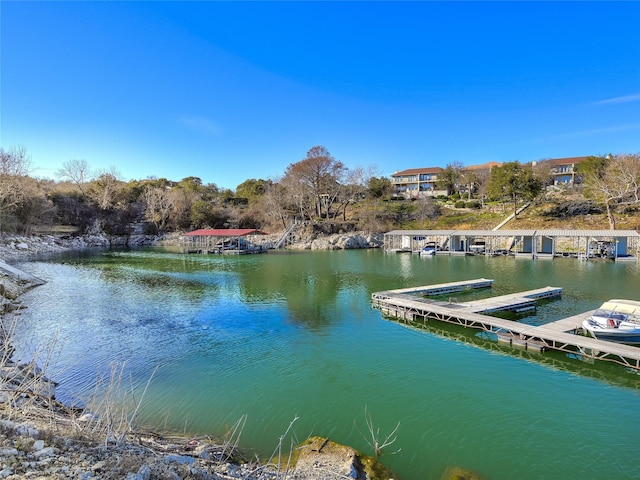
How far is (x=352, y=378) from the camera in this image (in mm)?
10852

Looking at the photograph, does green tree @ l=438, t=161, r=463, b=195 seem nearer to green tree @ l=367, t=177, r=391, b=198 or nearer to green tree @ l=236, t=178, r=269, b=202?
green tree @ l=367, t=177, r=391, b=198

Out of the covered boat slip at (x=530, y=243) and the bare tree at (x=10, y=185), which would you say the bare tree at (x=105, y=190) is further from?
the covered boat slip at (x=530, y=243)

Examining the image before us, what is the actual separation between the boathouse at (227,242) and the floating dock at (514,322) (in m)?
34.4

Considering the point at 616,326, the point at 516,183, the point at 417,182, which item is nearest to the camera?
the point at 616,326

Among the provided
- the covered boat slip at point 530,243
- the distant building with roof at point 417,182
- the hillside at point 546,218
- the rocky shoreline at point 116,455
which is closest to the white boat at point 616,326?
the rocky shoreline at point 116,455

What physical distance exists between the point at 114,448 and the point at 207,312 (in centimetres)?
1458

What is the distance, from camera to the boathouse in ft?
171

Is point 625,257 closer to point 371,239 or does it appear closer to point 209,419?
point 371,239

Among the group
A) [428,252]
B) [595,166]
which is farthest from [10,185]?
[595,166]

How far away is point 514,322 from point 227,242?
46529 mm

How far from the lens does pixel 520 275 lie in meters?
28.9

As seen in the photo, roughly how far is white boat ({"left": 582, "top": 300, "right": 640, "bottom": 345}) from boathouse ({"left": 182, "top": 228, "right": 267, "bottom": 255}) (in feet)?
140

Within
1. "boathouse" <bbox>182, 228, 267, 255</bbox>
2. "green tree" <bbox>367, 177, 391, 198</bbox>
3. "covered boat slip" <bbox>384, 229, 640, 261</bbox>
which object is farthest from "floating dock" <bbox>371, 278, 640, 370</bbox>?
"green tree" <bbox>367, 177, 391, 198</bbox>

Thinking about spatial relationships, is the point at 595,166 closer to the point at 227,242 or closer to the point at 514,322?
the point at 514,322
